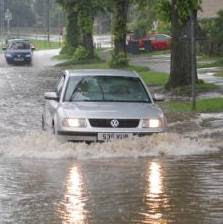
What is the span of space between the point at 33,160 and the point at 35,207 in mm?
3704

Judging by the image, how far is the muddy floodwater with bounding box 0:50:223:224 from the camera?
8305mm

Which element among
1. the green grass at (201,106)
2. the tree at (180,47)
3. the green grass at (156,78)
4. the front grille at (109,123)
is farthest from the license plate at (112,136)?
the green grass at (156,78)

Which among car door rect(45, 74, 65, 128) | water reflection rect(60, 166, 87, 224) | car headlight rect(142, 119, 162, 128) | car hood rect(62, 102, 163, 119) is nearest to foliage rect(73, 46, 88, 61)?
car door rect(45, 74, 65, 128)

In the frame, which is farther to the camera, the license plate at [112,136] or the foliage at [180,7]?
the foliage at [180,7]

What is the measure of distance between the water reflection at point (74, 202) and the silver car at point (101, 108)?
160 centimetres

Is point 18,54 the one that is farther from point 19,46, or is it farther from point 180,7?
point 180,7

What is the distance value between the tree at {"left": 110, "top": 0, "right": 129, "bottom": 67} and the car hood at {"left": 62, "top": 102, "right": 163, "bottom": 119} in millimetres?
A: 28290

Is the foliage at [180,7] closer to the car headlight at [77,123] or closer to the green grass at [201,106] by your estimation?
the green grass at [201,106]

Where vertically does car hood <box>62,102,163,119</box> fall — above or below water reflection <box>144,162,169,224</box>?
above

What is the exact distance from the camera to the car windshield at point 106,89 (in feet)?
44.9

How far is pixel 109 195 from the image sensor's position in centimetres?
938

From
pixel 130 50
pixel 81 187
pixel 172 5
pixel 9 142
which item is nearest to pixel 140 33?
pixel 130 50

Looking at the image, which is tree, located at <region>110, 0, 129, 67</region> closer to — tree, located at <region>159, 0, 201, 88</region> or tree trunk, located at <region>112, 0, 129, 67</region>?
tree trunk, located at <region>112, 0, 129, 67</region>

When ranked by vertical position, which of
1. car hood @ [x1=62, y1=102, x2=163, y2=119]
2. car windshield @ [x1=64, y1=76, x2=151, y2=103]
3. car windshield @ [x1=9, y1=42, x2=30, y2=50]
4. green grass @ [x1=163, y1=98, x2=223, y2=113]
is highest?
car windshield @ [x1=64, y1=76, x2=151, y2=103]
